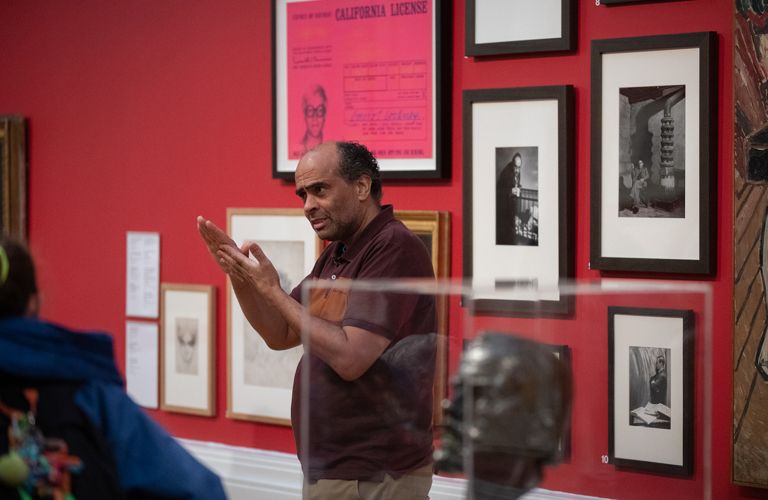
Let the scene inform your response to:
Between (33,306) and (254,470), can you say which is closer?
(33,306)

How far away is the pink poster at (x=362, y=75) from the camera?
113 inches

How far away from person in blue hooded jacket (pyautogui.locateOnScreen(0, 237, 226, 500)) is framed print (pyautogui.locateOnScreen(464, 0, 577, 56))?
6.02ft

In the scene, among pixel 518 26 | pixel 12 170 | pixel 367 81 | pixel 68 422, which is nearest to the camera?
pixel 68 422

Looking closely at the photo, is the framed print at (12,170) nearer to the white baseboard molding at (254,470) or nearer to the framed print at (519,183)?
the white baseboard molding at (254,470)

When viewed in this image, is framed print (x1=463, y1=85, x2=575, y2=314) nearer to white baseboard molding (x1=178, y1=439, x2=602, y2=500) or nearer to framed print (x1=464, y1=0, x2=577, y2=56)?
framed print (x1=464, y1=0, x2=577, y2=56)

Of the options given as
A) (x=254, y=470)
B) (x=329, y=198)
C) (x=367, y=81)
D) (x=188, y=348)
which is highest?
(x=367, y=81)

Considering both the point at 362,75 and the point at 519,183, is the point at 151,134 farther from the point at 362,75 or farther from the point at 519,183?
the point at 519,183

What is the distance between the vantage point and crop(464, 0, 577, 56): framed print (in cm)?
260

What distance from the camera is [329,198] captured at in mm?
2195

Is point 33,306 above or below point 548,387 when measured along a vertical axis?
above

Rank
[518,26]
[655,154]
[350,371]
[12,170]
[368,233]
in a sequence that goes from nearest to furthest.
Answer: [350,371] → [368,233] → [655,154] → [518,26] → [12,170]

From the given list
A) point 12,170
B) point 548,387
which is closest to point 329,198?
point 548,387

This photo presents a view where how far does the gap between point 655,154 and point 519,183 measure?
46cm

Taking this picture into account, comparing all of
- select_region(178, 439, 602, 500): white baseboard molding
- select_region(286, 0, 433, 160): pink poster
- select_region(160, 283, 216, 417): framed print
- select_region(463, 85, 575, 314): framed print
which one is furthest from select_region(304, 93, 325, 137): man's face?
select_region(178, 439, 602, 500): white baseboard molding
